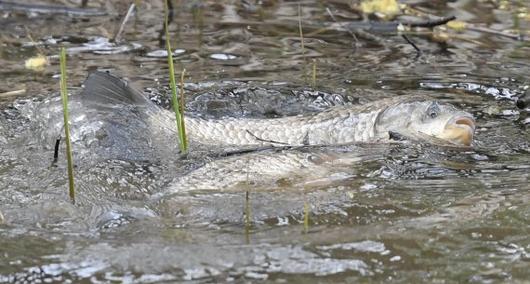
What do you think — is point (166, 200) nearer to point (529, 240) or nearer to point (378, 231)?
point (378, 231)

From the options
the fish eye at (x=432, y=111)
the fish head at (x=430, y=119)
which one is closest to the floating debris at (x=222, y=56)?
the fish head at (x=430, y=119)

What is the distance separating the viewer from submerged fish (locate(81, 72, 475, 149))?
5.57 metres

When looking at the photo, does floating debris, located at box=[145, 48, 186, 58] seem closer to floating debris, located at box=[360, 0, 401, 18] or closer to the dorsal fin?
floating debris, located at box=[360, 0, 401, 18]

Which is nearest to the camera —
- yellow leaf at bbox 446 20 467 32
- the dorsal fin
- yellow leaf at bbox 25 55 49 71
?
the dorsal fin

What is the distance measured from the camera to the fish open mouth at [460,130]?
547 cm

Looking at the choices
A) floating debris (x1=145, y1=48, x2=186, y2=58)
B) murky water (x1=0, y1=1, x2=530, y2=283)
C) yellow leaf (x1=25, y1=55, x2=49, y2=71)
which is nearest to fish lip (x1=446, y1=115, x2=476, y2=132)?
murky water (x1=0, y1=1, x2=530, y2=283)

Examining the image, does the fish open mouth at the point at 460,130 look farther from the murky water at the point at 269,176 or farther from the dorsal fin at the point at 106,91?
the dorsal fin at the point at 106,91

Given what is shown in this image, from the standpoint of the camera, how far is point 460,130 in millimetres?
5473

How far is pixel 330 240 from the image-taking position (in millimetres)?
4062

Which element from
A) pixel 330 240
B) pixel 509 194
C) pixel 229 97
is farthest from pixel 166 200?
pixel 229 97

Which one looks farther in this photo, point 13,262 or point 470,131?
point 470,131

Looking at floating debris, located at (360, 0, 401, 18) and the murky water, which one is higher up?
floating debris, located at (360, 0, 401, 18)

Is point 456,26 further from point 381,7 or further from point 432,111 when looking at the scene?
point 432,111

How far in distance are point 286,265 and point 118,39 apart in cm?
461
